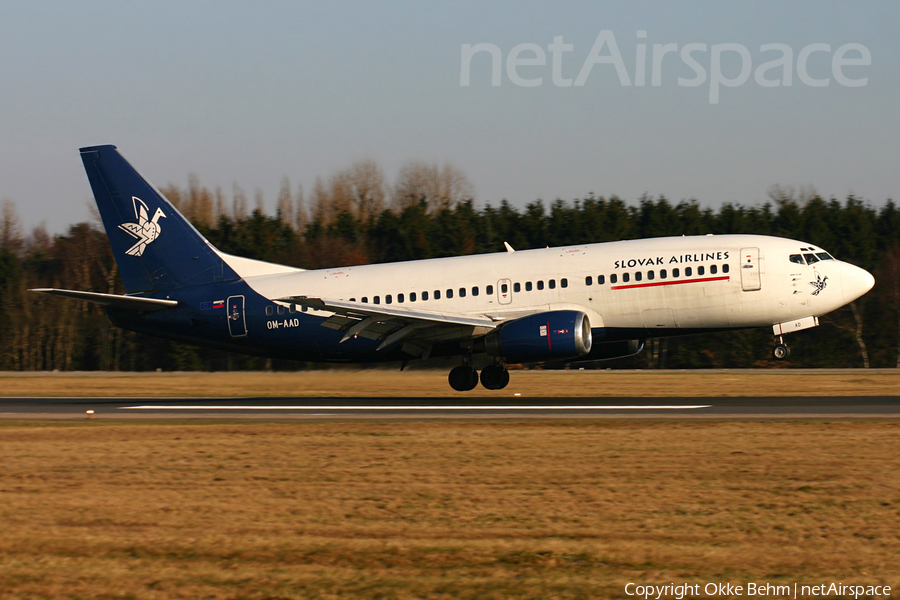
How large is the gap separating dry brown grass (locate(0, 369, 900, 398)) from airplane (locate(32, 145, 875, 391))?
909 mm

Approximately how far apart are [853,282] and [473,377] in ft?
38.2

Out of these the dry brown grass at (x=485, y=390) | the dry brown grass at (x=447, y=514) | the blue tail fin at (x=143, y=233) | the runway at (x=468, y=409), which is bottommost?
the dry brown grass at (x=447, y=514)

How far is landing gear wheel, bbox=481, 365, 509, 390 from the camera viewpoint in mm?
29781

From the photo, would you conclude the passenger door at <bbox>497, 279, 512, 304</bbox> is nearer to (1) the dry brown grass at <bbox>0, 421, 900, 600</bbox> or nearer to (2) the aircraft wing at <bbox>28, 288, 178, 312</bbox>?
(2) the aircraft wing at <bbox>28, 288, 178, 312</bbox>

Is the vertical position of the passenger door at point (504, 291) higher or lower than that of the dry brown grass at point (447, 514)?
higher

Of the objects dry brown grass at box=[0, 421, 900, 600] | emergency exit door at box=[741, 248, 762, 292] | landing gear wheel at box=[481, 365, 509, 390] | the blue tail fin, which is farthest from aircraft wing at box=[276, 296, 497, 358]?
dry brown grass at box=[0, 421, 900, 600]

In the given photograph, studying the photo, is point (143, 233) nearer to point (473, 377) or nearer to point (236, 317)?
point (236, 317)

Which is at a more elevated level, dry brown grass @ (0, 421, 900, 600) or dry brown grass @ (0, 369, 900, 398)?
dry brown grass @ (0, 369, 900, 398)

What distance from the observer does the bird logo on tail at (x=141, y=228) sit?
3111 cm

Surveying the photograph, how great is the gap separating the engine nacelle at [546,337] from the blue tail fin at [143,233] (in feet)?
32.7

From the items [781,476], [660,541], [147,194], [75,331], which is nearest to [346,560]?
[660,541]

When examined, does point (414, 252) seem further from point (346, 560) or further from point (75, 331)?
point (346, 560)

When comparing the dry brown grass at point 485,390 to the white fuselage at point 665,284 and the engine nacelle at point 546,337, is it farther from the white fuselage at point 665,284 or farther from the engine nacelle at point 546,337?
the white fuselage at point 665,284

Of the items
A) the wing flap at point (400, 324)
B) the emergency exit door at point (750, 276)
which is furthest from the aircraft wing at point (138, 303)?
the emergency exit door at point (750, 276)
